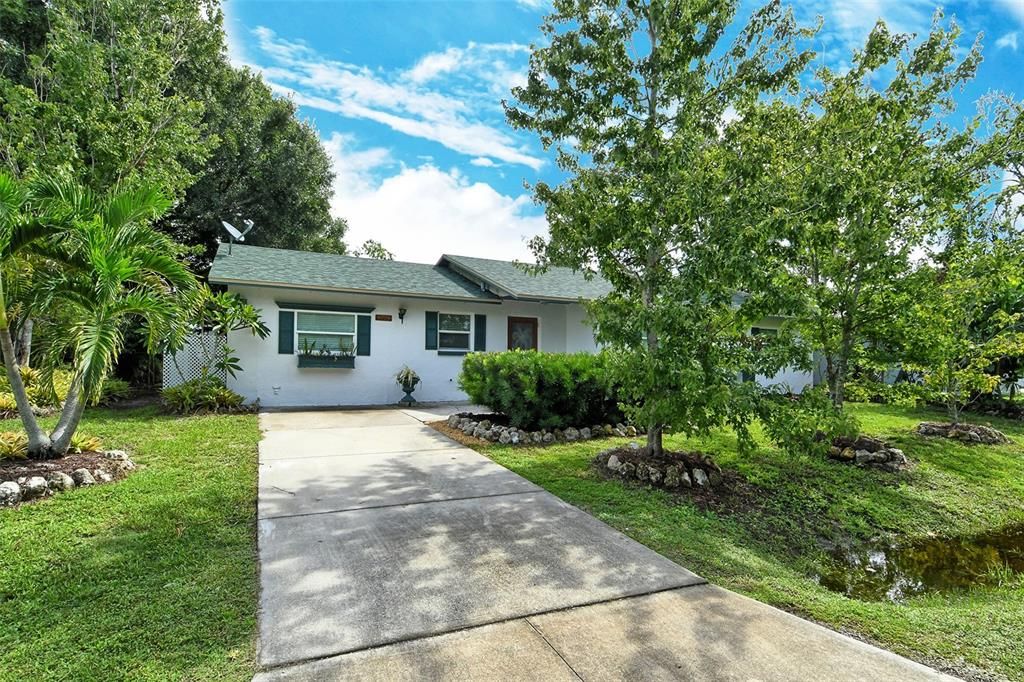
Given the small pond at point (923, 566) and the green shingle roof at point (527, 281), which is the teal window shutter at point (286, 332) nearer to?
the green shingle roof at point (527, 281)

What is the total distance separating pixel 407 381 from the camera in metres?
11.9

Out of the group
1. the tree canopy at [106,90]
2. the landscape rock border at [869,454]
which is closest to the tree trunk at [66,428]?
the tree canopy at [106,90]

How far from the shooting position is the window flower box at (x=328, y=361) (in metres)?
11.0

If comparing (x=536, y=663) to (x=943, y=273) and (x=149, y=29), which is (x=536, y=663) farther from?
(x=149, y=29)

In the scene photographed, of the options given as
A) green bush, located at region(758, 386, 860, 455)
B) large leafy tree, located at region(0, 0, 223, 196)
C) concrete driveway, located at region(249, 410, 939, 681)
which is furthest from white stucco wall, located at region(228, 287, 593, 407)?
green bush, located at region(758, 386, 860, 455)

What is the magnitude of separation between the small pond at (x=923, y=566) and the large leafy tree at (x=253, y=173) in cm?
1828

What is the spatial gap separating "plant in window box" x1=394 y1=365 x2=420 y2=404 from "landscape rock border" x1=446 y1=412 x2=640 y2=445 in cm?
342

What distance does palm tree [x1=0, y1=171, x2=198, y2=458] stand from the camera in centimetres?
454

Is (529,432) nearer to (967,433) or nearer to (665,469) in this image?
(665,469)

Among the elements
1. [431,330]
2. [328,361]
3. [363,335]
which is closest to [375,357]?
[363,335]

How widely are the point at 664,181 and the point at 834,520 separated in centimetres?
381

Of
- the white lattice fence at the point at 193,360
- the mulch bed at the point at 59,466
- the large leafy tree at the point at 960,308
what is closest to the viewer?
the mulch bed at the point at 59,466

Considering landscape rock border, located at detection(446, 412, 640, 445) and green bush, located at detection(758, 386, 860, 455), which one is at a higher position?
green bush, located at detection(758, 386, 860, 455)

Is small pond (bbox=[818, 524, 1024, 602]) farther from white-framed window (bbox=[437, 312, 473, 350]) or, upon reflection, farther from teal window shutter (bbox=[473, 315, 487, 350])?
white-framed window (bbox=[437, 312, 473, 350])
